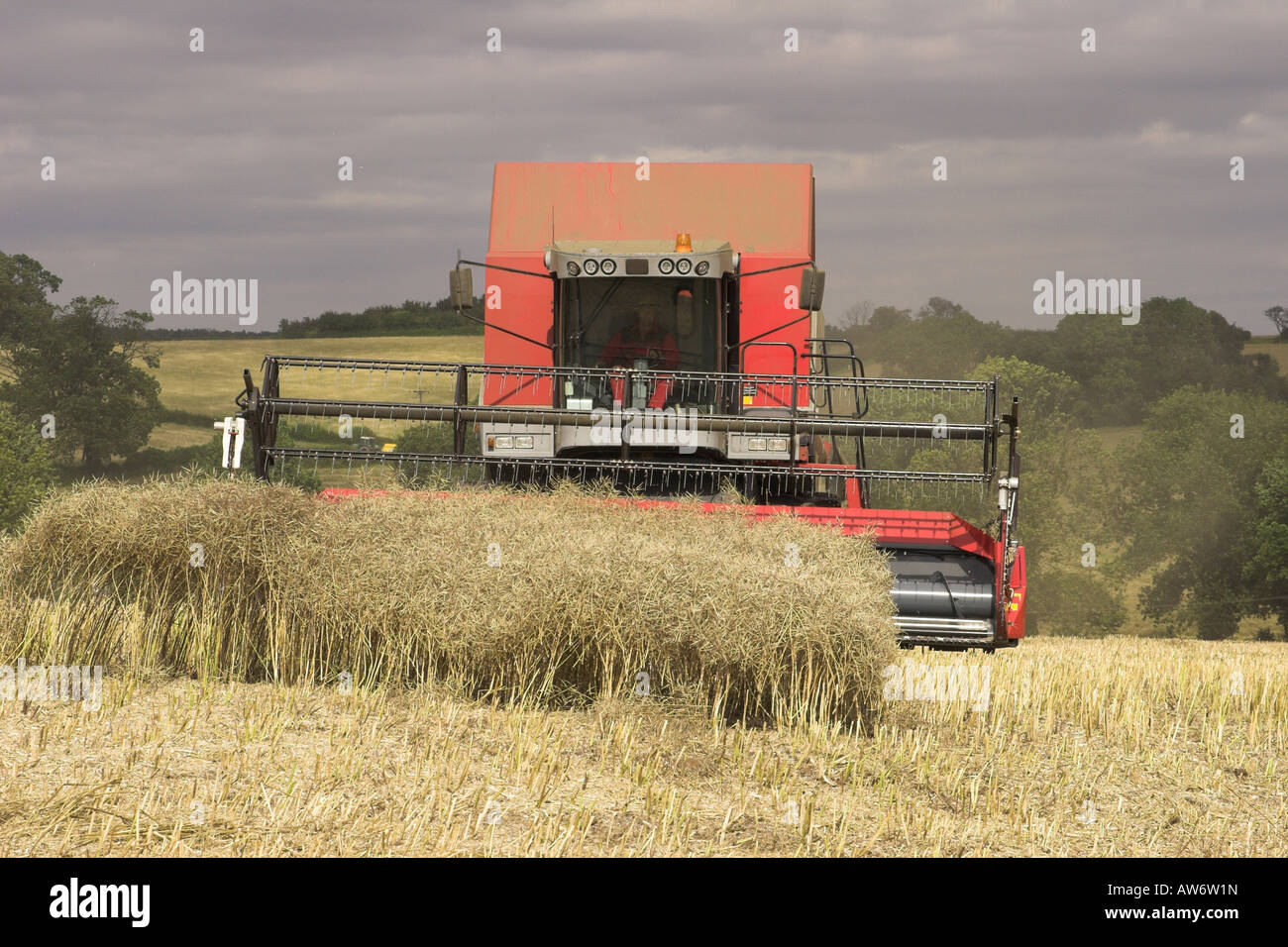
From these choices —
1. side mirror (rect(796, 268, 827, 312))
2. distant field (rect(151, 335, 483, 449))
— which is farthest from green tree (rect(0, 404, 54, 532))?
side mirror (rect(796, 268, 827, 312))

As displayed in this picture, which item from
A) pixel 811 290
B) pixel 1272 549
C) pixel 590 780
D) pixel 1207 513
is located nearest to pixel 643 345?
pixel 811 290

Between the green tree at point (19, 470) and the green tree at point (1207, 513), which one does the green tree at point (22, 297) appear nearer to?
the green tree at point (19, 470)

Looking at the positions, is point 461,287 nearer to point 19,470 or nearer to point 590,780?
point 590,780

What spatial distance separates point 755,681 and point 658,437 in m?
3.00

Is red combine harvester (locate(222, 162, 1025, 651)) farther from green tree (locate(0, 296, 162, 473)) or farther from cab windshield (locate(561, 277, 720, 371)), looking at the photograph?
green tree (locate(0, 296, 162, 473))

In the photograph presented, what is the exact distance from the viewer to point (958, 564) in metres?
7.46

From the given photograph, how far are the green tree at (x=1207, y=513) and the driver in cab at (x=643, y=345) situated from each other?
26710 mm

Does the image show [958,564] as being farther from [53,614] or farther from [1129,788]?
[53,614]

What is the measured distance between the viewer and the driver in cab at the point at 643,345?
8.94 metres

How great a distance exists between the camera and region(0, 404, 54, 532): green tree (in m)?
27.6

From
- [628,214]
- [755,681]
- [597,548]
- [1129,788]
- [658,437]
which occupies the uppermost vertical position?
[628,214]

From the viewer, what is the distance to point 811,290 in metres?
8.15

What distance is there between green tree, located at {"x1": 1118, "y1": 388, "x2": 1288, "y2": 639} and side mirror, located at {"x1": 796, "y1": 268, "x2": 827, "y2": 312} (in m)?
26.8
